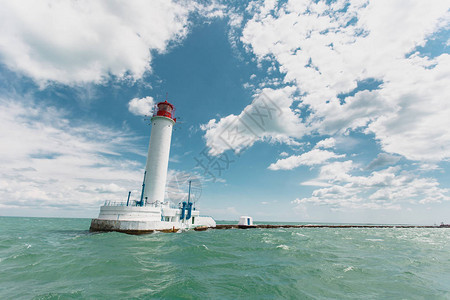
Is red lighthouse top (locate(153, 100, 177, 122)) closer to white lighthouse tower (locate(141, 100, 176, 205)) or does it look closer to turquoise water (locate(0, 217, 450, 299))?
white lighthouse tower (locate(141, 100, 176, 205))

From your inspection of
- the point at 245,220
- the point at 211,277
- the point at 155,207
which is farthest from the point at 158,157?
the point at 245,220

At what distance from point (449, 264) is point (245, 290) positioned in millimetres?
19719

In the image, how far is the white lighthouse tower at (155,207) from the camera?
32438 mm

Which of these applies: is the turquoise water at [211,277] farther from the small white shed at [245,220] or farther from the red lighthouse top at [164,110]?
the small white shed at [245,220]

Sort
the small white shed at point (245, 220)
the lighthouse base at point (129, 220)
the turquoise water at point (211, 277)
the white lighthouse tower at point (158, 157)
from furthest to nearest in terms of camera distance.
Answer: the small white shed at point (245, 220) → the white lighthouse tower at point (158, 157) → the lighthouse base at point (129, 220) → the turquoise water at point (211, 277)

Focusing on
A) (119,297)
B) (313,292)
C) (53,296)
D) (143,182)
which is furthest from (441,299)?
(143,182)

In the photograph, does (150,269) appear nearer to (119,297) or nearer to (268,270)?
(119,297)

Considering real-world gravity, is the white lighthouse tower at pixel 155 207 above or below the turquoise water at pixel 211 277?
above

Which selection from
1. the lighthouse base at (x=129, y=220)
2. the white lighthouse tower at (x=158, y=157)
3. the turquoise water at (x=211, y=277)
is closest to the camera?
the turquoise water at (x=211, y=277)

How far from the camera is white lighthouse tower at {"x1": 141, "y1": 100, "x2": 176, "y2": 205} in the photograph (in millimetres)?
39781

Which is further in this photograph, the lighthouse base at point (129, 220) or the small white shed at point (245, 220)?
the small white shed at point (245, 220)

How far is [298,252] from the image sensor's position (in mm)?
19797

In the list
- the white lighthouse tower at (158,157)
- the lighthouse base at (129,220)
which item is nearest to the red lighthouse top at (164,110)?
the white lighthouse tower at (158,157)

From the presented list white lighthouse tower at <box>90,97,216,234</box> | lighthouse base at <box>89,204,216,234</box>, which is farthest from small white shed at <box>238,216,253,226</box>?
lighthouse base at <box>89,204,216,234</box>
